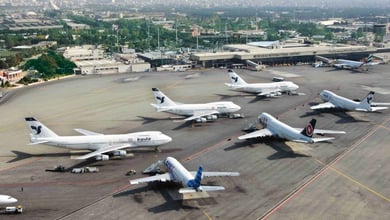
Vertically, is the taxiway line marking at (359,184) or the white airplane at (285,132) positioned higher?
the white airplane at (285,132)

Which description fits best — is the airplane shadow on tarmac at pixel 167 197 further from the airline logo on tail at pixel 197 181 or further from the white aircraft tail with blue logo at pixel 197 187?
the airline logo on tail at pixel 197 181

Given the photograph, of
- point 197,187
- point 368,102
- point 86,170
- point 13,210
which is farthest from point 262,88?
point 13,210

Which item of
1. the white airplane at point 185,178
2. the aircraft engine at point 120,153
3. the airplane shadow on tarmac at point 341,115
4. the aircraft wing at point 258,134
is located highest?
the white airplane at point 185,178

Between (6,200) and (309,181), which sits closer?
(6,200)

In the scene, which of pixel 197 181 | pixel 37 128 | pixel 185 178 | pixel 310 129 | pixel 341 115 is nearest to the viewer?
pixel 197 181

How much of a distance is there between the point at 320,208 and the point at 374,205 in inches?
331

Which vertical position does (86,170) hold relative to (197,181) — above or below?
below

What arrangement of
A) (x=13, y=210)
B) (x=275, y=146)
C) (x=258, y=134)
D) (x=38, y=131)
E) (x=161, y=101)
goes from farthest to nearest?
(x=161, y=101) → (x=258, y=134) → (x=275, y=146) → (x=38, y=131) → (x=13, y=210)

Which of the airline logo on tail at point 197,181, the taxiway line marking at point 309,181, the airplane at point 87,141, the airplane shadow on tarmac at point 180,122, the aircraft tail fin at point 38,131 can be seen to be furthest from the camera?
the airplane shadow on tarmac at point 180,122

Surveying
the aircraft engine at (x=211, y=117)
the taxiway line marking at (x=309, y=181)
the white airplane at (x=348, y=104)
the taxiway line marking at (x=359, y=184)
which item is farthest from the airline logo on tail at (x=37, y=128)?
the white airplane at (x=348, y=104)

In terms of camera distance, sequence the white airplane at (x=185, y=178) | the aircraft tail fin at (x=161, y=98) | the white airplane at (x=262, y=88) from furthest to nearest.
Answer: the white airplane at (x=262, y=88) → the aircraft tail fin at (x=161, y=98) → the white airplane at (x=185, y=178)

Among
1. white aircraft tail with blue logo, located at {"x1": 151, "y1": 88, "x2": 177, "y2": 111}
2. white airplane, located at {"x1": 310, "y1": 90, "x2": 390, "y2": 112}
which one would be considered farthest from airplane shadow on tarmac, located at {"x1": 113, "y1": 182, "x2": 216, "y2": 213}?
white airplane, located at {"x1": 310, "y1": 90, "x2": 390, "y2": 112}

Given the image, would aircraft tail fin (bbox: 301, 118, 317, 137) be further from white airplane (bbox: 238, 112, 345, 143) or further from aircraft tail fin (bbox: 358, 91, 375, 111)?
aircraft tail fin (bbox: 358, 91, 375, 111)

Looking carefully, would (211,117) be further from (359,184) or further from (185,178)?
(185,178)
